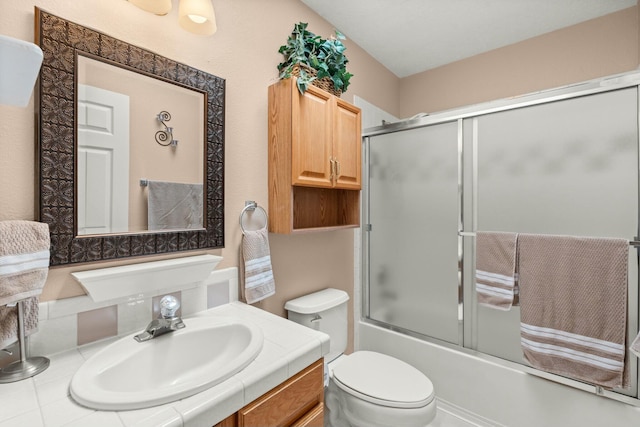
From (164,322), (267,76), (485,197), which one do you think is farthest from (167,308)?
(485,197)

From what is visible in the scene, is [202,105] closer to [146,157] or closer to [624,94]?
[146,157]

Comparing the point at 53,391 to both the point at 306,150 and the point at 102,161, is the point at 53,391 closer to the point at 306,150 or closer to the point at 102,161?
the point at 102,161

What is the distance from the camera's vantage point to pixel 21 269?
29.8 inches

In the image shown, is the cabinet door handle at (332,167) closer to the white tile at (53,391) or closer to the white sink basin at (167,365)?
the white sink basin at (167,365)

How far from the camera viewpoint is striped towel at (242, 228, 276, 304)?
1.33 meters

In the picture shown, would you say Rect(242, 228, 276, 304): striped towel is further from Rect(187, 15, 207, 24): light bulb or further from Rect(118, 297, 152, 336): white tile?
Rect(187, 15, 207, 24): light bulb

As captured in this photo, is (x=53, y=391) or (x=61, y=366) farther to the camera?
(x=61, y=366)

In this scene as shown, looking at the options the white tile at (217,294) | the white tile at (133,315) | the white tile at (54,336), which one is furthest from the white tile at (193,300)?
the white tile at (54,336)

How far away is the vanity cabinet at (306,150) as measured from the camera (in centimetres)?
142

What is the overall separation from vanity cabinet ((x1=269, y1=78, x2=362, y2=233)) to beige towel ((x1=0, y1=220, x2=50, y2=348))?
2.83 ft

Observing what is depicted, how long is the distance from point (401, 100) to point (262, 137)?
5.82 feet

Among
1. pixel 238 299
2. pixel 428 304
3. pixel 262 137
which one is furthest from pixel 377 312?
pixel 262 137

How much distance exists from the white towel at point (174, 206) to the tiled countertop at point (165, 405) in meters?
0.43

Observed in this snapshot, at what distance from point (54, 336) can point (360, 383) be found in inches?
47.7
